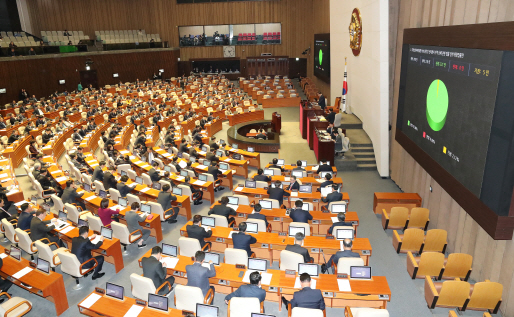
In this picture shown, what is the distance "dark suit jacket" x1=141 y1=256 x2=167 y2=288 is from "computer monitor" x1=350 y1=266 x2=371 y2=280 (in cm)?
364

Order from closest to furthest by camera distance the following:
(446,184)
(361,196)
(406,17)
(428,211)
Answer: (446,184) < (428,211) < (406,17) < (361,196)

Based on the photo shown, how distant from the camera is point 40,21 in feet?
113

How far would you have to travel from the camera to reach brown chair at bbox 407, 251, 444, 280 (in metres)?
7.36

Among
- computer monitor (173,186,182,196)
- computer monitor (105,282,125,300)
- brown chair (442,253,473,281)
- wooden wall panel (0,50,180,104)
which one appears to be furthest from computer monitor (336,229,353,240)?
wooden wall panel (0,50,180,104)

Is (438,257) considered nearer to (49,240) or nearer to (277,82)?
(49,240)

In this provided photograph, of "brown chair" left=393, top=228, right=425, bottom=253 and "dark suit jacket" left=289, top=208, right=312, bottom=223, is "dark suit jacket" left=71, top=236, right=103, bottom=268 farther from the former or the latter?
"brown chair" left=393, top=228, right=425, bottom=253

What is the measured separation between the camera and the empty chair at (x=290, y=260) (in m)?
7.07

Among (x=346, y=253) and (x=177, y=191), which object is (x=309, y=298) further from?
(x=177, y=191)

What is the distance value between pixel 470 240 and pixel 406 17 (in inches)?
284

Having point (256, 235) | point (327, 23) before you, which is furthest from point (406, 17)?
point (327, 23)

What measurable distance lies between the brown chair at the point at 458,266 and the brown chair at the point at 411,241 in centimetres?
104

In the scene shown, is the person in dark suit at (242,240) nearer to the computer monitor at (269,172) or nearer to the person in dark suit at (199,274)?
the person in dark suit at (199,274)

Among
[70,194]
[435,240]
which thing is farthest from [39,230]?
[435,240]

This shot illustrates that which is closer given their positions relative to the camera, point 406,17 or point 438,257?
point 438,257
